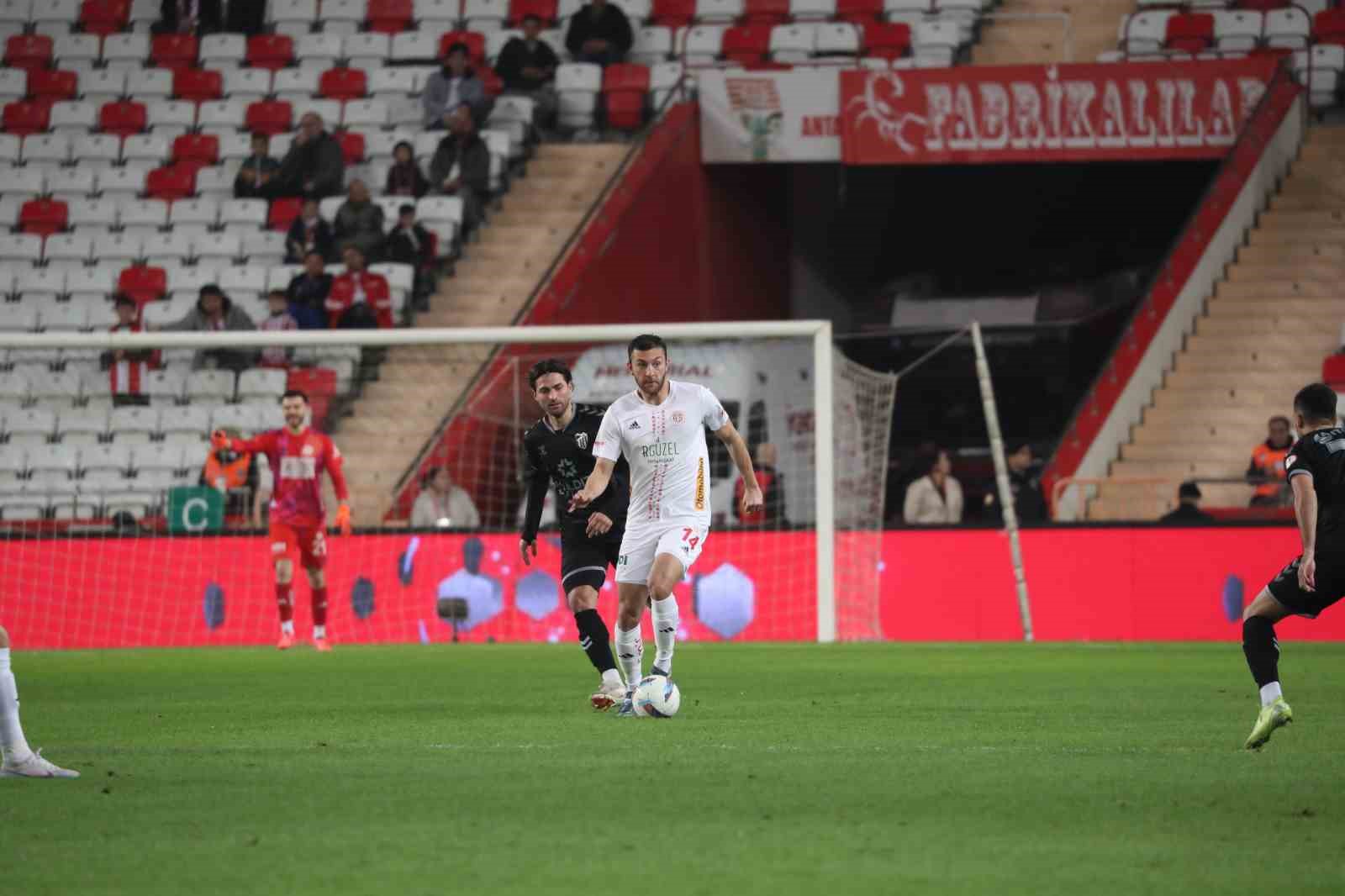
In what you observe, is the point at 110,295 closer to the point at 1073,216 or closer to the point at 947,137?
the point at 947,137

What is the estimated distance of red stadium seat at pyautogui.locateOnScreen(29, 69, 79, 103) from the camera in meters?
29.5

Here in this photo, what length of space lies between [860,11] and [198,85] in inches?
357

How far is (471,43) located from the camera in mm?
29172

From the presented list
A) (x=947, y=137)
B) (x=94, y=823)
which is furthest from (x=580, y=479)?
(x=947, y=137)

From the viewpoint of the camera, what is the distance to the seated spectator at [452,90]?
89.4 feet

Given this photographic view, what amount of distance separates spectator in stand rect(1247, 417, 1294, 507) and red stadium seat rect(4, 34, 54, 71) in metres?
17.9

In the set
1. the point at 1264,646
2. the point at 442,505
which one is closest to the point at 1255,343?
the point at 442,505

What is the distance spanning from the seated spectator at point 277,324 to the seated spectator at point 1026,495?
25.9 ft

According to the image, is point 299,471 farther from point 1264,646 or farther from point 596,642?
point 1264,646

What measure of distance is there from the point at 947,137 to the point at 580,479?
1523cm

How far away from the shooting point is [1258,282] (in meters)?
26.1

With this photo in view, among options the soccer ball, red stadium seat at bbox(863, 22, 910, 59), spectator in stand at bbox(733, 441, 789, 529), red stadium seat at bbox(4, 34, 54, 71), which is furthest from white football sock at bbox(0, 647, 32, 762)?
red stadium seat at bbox(4, 34, 54, 71)

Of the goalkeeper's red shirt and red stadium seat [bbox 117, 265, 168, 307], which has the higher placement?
red stadium seat [bbox 117, 265, 168, 307]

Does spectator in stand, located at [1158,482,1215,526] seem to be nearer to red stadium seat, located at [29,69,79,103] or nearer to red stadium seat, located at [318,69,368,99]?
red stadium seat, located at [318,69,368,99]
